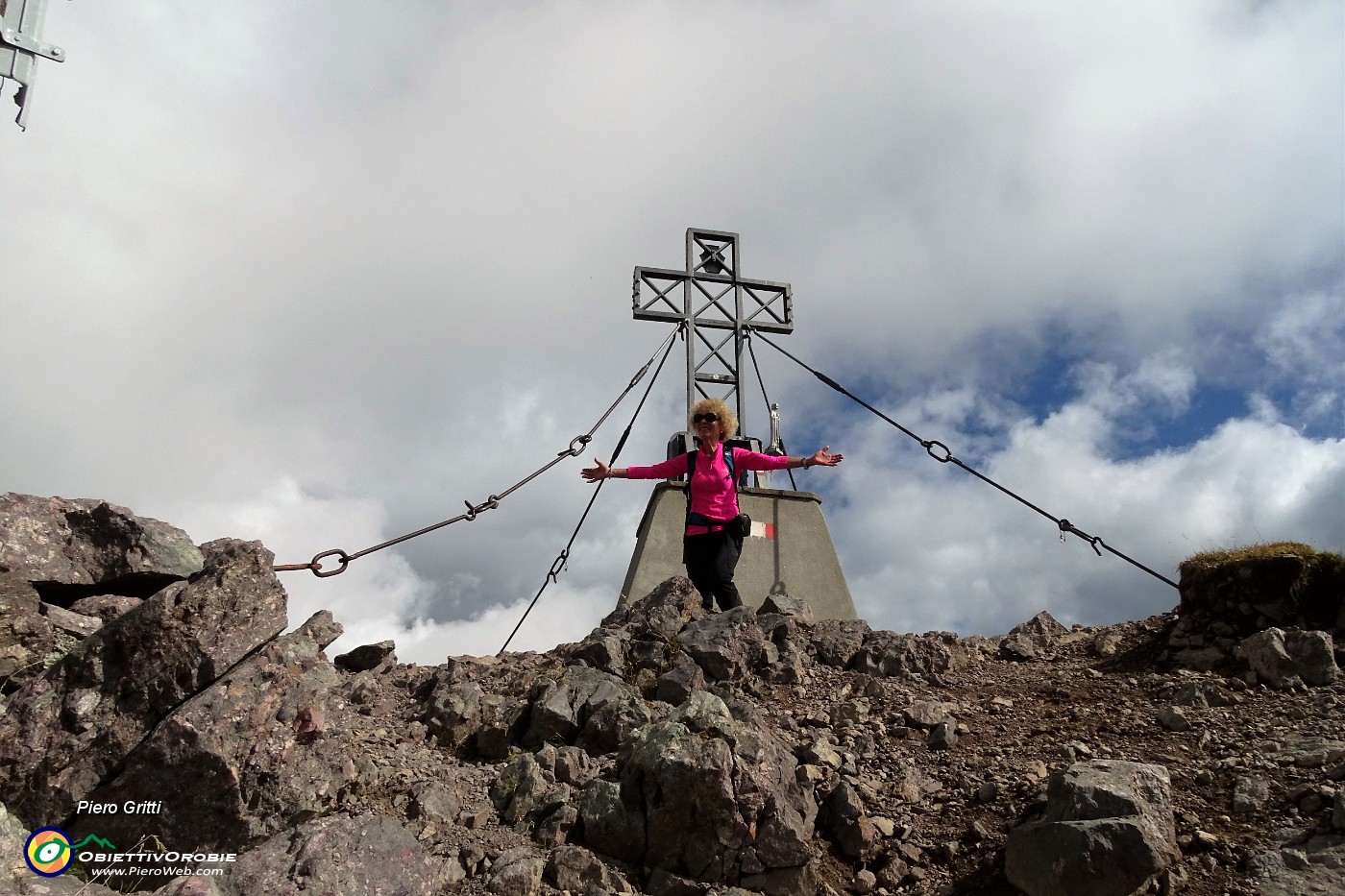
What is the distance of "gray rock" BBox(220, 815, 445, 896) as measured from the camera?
14.8ft

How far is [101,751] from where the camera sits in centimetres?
513

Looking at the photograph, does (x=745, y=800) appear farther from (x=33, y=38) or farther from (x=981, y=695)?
(x=33, y=38)

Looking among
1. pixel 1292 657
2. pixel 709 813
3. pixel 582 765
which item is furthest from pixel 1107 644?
pixel 582 765

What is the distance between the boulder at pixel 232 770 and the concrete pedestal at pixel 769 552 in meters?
5.54

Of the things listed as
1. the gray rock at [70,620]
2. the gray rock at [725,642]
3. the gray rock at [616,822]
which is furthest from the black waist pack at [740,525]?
the gray rock at [70,620]

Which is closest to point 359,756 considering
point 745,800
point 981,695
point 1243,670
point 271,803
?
point 271,803

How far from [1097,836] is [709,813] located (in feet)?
6.72

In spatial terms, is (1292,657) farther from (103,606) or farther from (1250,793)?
(103,606)

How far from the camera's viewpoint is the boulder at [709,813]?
16.9ft

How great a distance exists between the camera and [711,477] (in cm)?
877

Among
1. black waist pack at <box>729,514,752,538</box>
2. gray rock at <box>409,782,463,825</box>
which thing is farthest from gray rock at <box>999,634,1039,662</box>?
gray rock at <box>409,782,463,825</box>

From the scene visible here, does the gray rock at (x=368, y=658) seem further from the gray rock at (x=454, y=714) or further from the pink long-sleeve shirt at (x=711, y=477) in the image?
Answer: the pink long-sleeve shirt at (x=711, y=477)

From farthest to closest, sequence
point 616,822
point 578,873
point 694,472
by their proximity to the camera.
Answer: point 694,472 → point 616,822 → point 578,873

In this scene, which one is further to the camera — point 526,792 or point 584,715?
point 584,715
